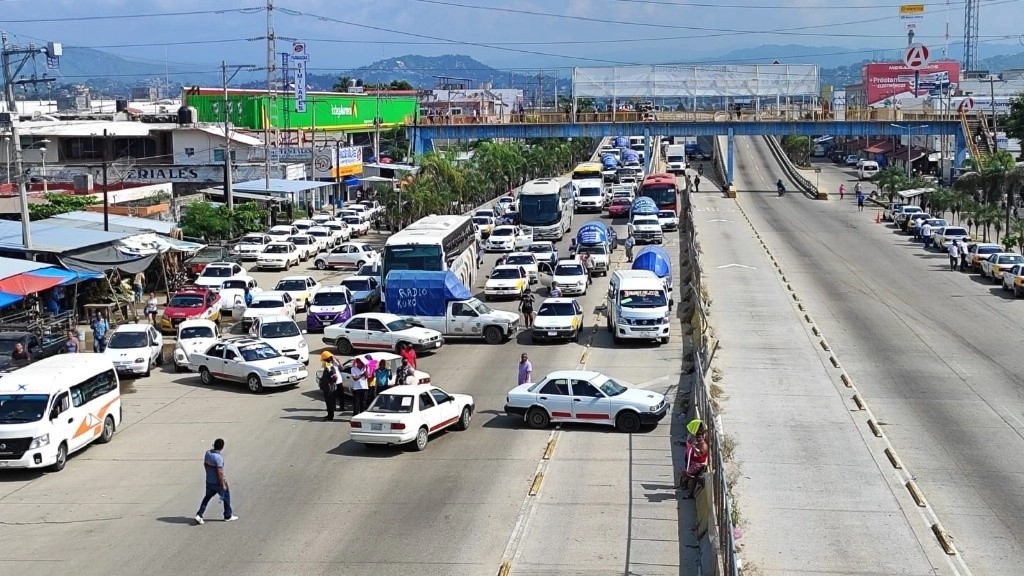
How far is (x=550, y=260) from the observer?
51.7 metres

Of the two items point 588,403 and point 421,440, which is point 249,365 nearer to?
point 421,440

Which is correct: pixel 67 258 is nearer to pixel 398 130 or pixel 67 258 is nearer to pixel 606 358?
pixel 606 358

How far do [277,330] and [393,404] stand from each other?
34.8 ft

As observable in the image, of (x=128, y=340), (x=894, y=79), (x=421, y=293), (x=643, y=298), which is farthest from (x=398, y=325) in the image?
A: (x=894, y=79)

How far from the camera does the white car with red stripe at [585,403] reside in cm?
2461

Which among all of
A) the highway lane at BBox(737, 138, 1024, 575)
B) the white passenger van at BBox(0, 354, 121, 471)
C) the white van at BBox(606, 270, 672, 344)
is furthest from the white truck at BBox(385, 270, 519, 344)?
the white passenger van at BBox(0, 354, 121, 471)

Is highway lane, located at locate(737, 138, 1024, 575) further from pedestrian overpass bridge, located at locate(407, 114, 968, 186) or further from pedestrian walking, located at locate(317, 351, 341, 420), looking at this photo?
pedestrian overpass bridge, located at locate(407, 114, 968, 186)

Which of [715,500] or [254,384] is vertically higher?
[715,500]

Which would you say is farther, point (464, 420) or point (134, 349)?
point (134, 349)

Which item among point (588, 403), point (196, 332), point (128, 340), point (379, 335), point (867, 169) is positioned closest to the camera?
point (588, 403)

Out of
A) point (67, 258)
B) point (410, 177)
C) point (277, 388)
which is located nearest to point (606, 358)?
point (277, 388)

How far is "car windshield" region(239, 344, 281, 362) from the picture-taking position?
3070 centimetres

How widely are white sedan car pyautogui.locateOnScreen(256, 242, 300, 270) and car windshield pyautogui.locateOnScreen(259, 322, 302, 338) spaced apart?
2113cm

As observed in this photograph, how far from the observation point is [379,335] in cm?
3481
